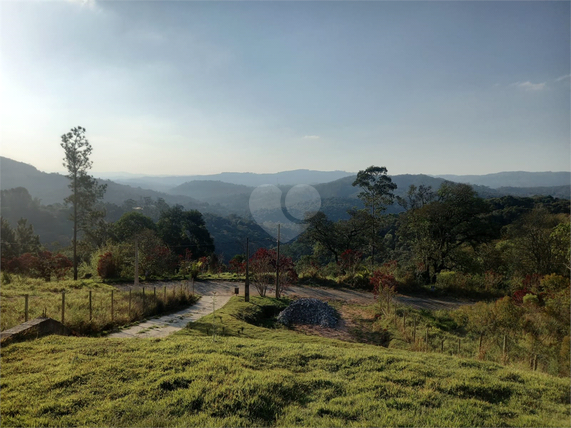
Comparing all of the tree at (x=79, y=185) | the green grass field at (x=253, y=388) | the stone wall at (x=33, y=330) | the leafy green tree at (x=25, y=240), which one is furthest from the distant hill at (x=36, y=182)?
the green grass field at (x=253, y=388)

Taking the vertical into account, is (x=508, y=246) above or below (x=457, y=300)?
above

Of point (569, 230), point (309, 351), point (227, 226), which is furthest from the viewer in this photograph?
point (227, 226)

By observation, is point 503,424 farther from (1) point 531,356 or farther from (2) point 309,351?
(1) point 531,356

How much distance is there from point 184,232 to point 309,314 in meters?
27.2

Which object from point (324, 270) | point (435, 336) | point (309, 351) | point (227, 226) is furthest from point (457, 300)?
point (227, 226)

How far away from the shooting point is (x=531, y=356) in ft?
25.6

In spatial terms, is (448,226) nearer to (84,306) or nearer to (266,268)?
(266,268)

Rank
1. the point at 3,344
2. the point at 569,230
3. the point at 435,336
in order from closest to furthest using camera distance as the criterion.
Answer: the point at 3,344 → the point at 435,336 → the point at 569,230

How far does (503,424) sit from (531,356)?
5.18 m

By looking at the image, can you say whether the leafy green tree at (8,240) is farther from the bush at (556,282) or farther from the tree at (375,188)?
the bush at (556,282)

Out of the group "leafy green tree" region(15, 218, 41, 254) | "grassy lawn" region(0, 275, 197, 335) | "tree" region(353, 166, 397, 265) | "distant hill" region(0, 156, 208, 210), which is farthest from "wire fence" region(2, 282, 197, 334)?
"distant hill" region(0, 156, 208, 210)

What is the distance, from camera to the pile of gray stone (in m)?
12.5

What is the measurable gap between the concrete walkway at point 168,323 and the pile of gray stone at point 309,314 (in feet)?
10.5

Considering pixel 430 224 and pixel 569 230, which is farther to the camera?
pixel 430 224
